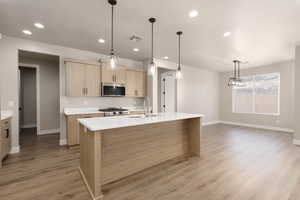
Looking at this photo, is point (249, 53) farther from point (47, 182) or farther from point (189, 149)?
point (47, 182)

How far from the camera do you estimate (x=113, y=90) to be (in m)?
4.35

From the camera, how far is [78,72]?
380 cm

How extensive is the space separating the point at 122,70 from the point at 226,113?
5.88 metres

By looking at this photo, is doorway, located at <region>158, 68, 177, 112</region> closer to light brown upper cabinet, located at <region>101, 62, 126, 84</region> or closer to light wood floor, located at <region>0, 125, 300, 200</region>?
light brown upper cabinet, located at <region>101, 62, 126, 84</region>

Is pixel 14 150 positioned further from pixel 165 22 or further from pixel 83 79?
pixel 165 22

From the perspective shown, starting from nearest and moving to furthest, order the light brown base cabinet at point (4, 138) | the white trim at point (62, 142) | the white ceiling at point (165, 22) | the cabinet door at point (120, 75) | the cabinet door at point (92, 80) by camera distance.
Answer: the white ceiling at point (165, 22) → the light brown base cabinet at point (4, 138) → the white trim at point (62, 142) → the cabinet door at point (92, 80) → the cabinet door at point (120, 75)

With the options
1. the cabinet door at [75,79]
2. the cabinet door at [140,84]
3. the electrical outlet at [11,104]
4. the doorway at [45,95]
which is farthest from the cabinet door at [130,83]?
the electrical outlet at [11,104]

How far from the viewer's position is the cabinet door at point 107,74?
13.7 feet

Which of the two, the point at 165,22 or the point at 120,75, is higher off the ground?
the point at 165,22

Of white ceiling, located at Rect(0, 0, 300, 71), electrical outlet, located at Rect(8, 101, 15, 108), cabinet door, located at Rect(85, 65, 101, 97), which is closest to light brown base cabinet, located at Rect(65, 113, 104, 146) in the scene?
cabinet door, located at Rect(85, 65, 101, 97)

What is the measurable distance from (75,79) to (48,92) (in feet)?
7.48

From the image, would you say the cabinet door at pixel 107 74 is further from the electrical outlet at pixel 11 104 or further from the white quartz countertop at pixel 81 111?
the electrical outlet at pixel 11 104

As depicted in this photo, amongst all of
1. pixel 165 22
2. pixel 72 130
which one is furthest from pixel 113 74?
pixel 165 22

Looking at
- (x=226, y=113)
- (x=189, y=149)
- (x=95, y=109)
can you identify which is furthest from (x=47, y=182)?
(x=226, y=113)
